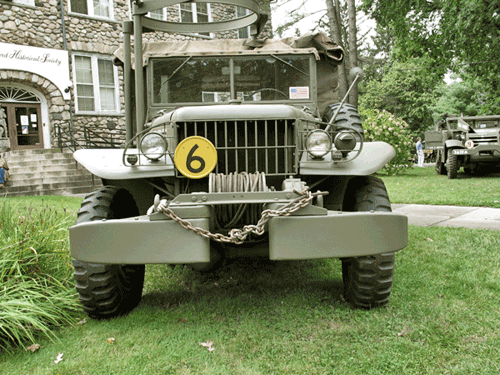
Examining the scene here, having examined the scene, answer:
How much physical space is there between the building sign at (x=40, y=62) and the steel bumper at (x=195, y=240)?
13.2 metres

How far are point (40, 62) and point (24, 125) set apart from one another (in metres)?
2.10

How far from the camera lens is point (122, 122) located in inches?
603

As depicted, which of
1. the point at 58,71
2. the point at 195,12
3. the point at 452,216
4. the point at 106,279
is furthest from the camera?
the point at 195,12

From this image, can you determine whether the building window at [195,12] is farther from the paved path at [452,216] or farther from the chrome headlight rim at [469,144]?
the paved path at [452,216]

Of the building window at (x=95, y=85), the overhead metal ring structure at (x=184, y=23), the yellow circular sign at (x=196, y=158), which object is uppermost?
the building window at (x=95, y=85)

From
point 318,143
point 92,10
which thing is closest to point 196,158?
point 318,143

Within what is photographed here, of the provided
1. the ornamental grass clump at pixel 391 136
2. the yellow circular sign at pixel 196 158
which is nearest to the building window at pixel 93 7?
the ornamental grass clump at pixel 391 136

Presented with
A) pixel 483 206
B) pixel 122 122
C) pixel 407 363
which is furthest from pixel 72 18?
pixel 407 363

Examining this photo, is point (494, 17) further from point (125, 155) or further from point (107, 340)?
point (107, 340)

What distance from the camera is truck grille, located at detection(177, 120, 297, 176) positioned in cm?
287

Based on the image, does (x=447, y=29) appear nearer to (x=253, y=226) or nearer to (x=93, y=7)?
(x=253, y=226)

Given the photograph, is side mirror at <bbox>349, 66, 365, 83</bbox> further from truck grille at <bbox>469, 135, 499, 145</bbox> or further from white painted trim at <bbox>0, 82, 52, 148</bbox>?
white painted trim at <bbox>0, 82, 52, 148</bbox>

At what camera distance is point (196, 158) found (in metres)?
2.61

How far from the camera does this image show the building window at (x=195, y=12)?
53.6ft
